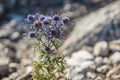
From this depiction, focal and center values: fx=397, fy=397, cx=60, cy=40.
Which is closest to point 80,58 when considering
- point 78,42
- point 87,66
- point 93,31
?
→ point 87,66

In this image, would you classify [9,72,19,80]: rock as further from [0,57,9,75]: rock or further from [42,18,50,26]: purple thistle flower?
[42,18,50,26]: purple thistle flower

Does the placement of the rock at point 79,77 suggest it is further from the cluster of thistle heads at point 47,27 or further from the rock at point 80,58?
the cluster of thistle heads at point 47,27

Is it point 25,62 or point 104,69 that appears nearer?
point 104,69

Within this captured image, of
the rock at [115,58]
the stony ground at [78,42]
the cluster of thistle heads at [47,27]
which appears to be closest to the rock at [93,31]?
the stony ground at [78,42]

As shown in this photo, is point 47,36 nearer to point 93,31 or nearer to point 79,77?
point 79,77

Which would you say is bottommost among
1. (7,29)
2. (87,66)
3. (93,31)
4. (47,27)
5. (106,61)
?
(47,27)
